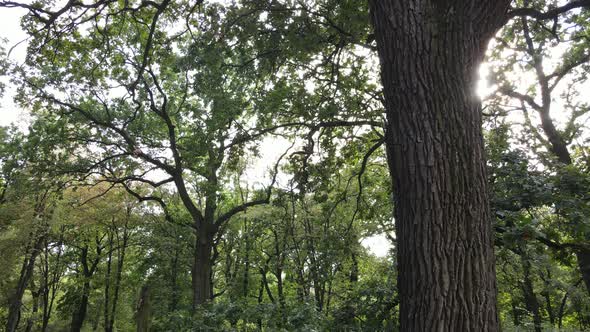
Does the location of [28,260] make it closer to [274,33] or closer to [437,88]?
[274,33]

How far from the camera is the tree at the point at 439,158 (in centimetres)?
209

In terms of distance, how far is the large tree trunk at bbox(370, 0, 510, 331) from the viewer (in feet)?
6.85

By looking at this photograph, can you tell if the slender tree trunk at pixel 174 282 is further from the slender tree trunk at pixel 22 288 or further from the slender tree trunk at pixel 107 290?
the slender tree trunk at pixel 22 288

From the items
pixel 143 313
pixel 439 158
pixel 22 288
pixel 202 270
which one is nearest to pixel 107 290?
pixel 22 288

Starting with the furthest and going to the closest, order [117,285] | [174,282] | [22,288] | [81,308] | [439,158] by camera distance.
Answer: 1. [174,282]
2. [81,308]
3. [117,285]
4. [22,288]
5. [439,158]

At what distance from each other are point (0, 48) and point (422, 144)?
581 inches

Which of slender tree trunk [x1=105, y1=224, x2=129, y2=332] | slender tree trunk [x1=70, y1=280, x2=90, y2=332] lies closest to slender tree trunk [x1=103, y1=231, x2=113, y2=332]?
slender tree trunk [x1=105, y1=224, x2=129, y2=332]

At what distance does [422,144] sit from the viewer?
7.51 ft

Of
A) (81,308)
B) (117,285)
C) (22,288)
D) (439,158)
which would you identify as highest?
(117,285)

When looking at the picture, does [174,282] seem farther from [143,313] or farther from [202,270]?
[143,313]

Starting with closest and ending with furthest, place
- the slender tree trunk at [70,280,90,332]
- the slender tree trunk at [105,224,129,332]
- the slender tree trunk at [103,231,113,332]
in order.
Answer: the slender tree trunk at [70,280,90,332] → the slender tree trunk at [103,231,113,332] → the slender tree trunk at [105,224,129,332]

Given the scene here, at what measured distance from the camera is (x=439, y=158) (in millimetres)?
2252

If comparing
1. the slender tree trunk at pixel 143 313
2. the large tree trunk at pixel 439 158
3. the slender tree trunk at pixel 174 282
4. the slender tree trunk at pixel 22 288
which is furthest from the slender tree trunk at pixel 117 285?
the large tree trunk at pixel 439 158

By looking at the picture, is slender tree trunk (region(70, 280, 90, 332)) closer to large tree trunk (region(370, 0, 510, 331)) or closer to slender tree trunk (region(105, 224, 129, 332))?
slender tree trunk (region(105, 224, 129, 332))
